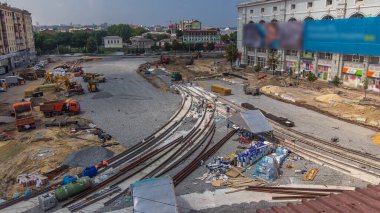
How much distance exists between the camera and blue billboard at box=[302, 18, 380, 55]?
136 ft

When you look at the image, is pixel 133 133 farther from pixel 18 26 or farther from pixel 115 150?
pixel 18 26

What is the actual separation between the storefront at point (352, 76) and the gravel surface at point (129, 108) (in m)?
26.5

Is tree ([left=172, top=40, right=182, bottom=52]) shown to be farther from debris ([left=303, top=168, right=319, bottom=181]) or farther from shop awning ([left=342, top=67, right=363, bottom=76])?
debris ([left=303, top=168, right=319, bottom=181])

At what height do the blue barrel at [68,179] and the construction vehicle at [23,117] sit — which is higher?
the construction vehicle at [23,117]

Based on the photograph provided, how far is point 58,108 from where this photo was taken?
110 ft

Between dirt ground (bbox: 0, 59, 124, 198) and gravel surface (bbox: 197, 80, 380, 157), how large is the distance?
1749cm

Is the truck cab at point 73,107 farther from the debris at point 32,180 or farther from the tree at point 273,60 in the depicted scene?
the tree at point 273,60

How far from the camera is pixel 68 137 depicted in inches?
1048

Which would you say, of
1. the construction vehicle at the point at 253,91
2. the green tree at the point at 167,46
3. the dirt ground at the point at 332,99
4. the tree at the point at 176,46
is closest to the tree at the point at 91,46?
the green tree at the point at 167,46

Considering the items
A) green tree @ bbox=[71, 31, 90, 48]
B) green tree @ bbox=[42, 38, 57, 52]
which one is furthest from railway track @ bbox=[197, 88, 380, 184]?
green tree @ bbox=[71, 31, 90, 48]

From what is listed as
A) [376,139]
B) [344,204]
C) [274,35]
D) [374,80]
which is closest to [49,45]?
[274,35]

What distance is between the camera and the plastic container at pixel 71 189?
54.0 feet

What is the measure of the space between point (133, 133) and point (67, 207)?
11.6m

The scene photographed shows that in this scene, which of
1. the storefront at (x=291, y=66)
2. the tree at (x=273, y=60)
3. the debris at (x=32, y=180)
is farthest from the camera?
the tree at (x=273, y=60)
